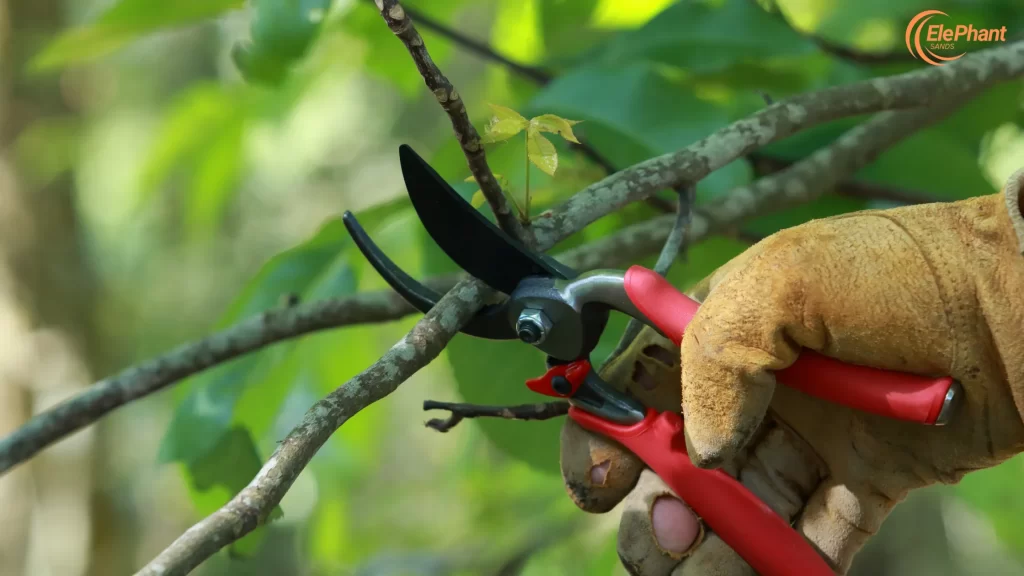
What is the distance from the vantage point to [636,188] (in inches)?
15.1

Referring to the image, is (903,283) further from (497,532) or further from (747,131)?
(497,532)

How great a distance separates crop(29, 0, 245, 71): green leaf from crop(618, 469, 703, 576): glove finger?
1.70 feet

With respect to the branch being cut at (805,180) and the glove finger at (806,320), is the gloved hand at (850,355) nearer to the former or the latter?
the glove finger at (806,320)

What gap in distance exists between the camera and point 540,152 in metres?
0.34

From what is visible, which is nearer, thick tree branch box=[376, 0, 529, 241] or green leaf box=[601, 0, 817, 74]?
thick tree branch box=[376, 0, 529, 241]

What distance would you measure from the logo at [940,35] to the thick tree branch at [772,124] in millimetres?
113

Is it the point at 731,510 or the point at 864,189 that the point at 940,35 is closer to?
the point at 864,189

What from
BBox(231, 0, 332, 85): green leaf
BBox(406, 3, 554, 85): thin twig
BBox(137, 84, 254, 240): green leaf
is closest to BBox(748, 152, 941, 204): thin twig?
BBox(406, 3, 554, 85): thin twig

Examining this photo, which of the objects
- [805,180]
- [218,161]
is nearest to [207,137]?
[218,161]

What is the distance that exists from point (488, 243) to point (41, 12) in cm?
152

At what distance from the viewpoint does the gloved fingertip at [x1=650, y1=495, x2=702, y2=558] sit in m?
0.33

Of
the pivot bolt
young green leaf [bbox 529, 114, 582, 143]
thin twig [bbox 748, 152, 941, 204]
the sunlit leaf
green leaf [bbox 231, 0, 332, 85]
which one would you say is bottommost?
thin twig [bbox 748, 152, 941, 204]

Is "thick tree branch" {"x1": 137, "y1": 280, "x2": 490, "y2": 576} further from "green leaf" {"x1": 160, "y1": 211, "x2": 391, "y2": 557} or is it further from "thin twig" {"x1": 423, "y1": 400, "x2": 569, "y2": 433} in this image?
"green leaf" {"x1": 160, "y1": 211, "x2": 391, "y2": 557}

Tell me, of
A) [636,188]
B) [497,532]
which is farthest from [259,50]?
[497,532]
